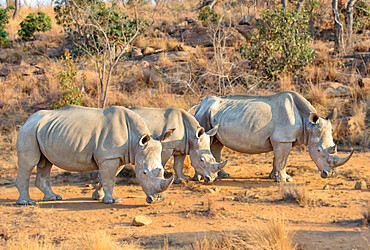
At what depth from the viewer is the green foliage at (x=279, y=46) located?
1580 cm

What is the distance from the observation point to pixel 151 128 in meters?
8.32

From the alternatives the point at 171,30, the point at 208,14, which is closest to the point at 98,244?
the point at 208,14

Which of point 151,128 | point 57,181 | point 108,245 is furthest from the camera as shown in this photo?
point 57,181

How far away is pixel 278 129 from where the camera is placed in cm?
863

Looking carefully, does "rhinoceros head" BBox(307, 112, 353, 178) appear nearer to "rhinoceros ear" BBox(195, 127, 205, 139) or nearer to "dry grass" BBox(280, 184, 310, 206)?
"dry grass" BBox(280, 184, 310, 206)

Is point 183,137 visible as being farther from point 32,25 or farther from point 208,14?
point 32,25

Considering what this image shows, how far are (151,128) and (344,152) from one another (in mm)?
6027

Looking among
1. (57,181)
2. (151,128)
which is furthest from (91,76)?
(151,128)

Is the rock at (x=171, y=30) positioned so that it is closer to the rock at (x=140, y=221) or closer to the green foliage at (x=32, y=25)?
the green foliage at (x=32, y=25)

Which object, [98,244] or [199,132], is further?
[199,132]

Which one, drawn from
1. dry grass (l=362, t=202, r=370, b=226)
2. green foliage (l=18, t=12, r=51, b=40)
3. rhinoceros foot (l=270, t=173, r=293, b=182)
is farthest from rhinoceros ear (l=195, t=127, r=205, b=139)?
green foliage (l=18, t=12, r=51, b=40)

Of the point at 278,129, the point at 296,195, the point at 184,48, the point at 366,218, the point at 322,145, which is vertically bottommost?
the point at 296,195

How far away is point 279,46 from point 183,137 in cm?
862

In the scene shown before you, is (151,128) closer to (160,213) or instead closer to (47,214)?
(160,213)
